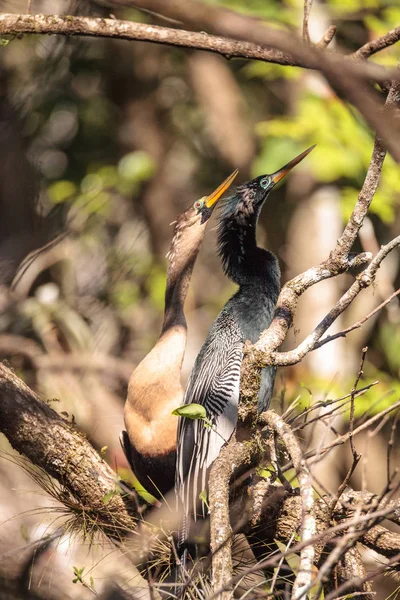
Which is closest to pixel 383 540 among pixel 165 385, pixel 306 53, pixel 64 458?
pixel 165 385

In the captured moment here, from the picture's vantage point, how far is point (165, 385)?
2.62 m

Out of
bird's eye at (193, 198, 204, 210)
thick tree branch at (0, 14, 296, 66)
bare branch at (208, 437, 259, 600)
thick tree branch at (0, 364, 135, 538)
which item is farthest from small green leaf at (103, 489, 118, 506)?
thick tree branch at (0, 14, 296, 66)

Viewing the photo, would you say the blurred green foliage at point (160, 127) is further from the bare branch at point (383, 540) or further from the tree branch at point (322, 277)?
the tree branch at point (322, 277)

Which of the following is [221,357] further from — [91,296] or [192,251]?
[91,296]

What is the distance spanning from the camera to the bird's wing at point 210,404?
8.30 feet

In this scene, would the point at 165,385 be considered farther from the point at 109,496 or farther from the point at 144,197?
the point at 144,197

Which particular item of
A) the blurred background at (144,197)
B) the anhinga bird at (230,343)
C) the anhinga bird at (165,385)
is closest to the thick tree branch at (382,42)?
the anhinga bird at (230,343)

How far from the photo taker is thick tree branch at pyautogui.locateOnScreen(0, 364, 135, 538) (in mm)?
2447

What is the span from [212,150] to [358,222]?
4376 millimetres

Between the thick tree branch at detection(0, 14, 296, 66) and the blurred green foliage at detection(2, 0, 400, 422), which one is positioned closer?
the thick tree branch at detection(0, 14, 296, 66)

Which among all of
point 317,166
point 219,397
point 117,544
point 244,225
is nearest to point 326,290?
point 317,166

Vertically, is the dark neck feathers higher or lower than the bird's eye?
lower

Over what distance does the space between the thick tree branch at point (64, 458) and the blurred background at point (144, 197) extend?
→ 67 cm

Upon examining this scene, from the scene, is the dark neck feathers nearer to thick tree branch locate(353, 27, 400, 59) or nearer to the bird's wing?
the bird's wing
